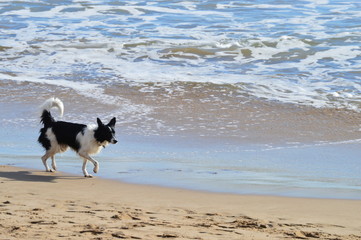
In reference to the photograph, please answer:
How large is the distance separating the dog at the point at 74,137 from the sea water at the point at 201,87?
0.98 feet

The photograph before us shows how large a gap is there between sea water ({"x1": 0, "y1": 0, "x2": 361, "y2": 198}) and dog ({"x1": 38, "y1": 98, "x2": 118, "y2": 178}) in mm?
298

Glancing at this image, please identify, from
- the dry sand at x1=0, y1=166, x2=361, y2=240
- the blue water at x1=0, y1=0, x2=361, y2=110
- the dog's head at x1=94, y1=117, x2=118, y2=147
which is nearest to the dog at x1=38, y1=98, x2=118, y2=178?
the dog's head at x1=94, y1=117, x2=118, y2=147

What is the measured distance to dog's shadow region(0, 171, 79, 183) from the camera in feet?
24.5

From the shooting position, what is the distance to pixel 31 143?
9539 millimetres

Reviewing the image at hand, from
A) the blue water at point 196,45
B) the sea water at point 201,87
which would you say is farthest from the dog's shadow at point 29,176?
the blue water at point 196,45

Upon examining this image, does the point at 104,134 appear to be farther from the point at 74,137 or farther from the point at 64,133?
the point at 64,133

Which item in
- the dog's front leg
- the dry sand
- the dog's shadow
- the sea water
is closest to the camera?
the dry sand

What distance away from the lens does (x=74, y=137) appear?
27.5 ft

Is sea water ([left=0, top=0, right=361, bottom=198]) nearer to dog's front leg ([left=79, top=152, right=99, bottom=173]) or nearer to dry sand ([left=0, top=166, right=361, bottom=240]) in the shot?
dog's front leg ([left=79, top=152, right=99, bottom=173])

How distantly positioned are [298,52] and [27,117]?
27.3 ft

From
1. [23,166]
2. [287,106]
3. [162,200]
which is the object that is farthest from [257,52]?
[162,200]

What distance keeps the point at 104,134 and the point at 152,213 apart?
8.77 ft

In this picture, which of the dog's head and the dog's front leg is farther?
the dog's head

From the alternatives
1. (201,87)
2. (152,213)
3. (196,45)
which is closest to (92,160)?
(152,213)
